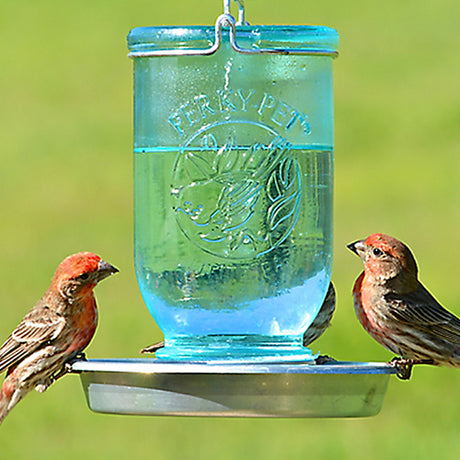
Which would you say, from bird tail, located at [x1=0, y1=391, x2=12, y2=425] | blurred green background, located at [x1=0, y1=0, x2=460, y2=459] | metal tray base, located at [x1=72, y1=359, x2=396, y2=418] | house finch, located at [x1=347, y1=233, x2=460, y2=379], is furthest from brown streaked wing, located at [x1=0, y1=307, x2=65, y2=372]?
blurred green background, located at [x1=0, y1=0, x2=460, y2=459]

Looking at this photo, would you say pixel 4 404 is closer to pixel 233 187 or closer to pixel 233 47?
pixel 233 187

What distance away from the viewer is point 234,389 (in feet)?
21.4

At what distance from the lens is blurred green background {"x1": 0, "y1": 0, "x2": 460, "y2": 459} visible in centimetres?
2395

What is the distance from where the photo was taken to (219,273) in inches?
289

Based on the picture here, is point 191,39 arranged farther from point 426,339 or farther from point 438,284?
point 438,284

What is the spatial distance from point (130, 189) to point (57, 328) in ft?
102

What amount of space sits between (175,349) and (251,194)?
0.86 metres

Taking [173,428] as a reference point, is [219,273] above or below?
above

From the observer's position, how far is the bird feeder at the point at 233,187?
711cm

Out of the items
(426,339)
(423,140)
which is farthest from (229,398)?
(423,140)

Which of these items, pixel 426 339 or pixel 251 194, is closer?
pixel 251 194

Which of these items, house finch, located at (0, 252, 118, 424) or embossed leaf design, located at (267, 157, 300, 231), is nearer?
embossed leaf design, located at (267, 157, 300, 231)

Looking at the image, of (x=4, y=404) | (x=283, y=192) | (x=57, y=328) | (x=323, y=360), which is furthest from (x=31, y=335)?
(x=283, y=192)

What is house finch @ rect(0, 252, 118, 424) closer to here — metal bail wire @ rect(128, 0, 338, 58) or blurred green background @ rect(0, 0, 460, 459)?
metal bail wire @ rect(128, 0, 338, 58)
